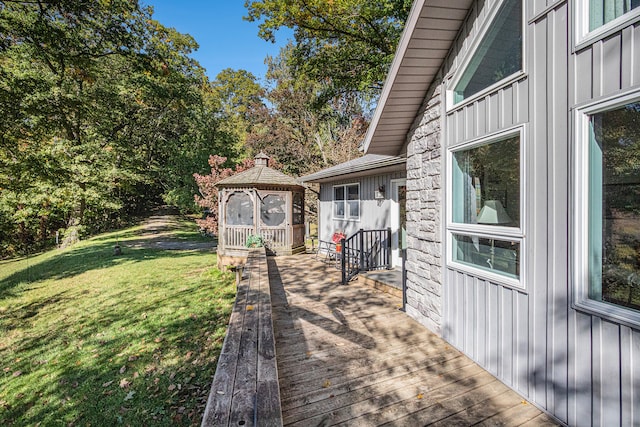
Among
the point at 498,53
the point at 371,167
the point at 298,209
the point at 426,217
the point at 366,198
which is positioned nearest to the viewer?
the point at 498,53

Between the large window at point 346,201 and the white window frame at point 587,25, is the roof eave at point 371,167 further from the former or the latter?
the white window frame at point 587,25

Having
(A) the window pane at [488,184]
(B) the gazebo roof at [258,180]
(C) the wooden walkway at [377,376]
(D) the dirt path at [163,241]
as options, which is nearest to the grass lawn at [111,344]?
(C) the wooden walkway at [377,376]

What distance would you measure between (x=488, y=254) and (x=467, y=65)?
2123 millimetres

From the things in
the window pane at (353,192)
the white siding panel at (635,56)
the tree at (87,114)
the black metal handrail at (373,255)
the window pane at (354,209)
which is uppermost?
the tree at (87,114)

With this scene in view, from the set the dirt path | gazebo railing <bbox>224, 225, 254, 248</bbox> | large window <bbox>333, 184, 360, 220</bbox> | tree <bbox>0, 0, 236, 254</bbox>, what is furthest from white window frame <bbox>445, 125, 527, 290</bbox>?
the dirt path

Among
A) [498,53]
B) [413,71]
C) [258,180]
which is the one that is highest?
[413,71]

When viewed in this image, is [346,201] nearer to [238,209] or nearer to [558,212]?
[238,209]

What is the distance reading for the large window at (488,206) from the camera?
2.79 m

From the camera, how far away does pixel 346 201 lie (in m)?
9.56

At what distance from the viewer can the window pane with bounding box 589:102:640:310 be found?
1932 mm

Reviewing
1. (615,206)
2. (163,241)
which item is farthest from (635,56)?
(163,241)

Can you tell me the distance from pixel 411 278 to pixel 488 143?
7.38 feet

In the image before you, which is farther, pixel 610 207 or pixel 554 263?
pixel 554 263

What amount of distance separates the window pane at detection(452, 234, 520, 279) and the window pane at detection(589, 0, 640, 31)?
1761 millimetres
